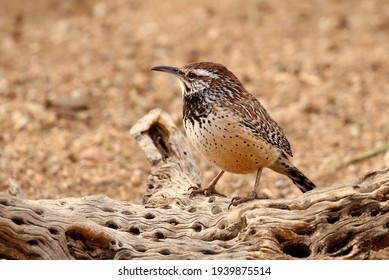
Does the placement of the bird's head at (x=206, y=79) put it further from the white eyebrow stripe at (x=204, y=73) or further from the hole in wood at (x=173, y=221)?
the hole in wood at (x=173, y=221)

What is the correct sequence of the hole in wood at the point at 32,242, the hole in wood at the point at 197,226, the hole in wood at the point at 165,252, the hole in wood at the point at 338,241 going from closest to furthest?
1. the hole in wood at the point at 32,242
2. the hole in wood at the point at 338,241
3. the hole in wood at the point at 165,252
4. the hole in wood at the point at 197,226

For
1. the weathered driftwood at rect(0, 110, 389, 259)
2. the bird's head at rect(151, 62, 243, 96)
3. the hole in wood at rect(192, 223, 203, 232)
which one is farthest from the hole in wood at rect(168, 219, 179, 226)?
the bird's head at rect(151, 62, 243, 96)

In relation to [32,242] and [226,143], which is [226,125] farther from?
[32,242]

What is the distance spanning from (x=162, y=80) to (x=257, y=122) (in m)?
4.47

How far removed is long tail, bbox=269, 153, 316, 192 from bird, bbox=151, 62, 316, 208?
106mm

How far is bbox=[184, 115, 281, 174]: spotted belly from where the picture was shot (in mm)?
5184

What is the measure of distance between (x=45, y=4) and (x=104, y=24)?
3.57 feet

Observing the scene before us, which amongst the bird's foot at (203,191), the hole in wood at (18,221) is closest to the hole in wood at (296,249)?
the bird's foot at (203,191)

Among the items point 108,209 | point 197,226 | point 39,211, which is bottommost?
point 39,211

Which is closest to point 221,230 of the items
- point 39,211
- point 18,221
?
point 39,211

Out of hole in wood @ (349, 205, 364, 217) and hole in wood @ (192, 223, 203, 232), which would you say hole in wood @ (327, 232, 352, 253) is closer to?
hole in wood @ (349, 205, 364, 217)

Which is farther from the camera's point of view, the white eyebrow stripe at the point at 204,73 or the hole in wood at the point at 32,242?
the white eyebrow stripe at the point at 204,73

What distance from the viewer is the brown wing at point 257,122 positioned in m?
5.32

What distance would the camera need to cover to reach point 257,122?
5.39 metres
